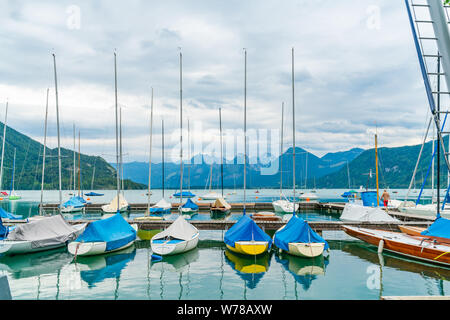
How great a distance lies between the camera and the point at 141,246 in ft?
78.0

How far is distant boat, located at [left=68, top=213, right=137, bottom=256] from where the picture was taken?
63.1 feet

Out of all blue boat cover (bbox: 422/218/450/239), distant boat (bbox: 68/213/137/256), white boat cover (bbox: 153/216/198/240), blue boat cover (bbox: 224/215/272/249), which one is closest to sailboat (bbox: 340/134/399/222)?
blue boat cover (bbox: 422/218/450/239)

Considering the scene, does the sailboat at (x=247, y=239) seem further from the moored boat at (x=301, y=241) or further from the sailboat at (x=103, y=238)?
the sailboat at (x=103, y=238)

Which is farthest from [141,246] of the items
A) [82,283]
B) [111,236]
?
[82,283]

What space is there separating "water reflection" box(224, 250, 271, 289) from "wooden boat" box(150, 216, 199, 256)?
2693 millimetres

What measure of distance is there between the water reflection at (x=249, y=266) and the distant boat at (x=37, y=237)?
12046 mm

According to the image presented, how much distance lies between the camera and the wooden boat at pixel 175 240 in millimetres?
19328

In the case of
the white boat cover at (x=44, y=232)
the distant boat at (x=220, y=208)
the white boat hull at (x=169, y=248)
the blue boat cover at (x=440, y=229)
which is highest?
the blue boat cover at (x=440, y=229)

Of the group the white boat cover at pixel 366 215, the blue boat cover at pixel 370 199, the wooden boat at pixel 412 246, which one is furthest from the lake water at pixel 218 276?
the blue boat cover at pixel 370 199

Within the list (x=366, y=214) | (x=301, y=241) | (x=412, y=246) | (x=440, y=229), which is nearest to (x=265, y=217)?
(x=366, y=214)

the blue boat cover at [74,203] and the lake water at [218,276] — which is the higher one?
the blue boat cover at [74,203]

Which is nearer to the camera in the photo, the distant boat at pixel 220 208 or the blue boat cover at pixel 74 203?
the distant boat at pixel 220 208
